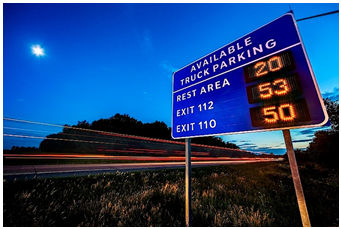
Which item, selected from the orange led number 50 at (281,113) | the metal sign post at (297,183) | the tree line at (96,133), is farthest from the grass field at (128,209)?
the tree line at (96,133)

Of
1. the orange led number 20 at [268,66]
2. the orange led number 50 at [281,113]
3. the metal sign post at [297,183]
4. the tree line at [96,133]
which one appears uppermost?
the tree line at [96,133]

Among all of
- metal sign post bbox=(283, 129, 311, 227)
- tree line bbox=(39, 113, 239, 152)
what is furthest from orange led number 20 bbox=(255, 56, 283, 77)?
tree line bbox=(39, 113, 239, 152)

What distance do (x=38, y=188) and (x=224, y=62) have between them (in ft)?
24.0

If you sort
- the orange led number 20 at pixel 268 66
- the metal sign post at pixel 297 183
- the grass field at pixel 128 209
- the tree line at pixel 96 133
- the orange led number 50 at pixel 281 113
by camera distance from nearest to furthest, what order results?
the metal sign post at pixel 297 183 → the orange led number 50 at pixel 281 113 → the orange led number 20 at pixel 268 66 → the grass field at pixel 128 209 → the tree line at pixel 96 133

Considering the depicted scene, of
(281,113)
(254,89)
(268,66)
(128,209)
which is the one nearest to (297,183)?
(281,113)

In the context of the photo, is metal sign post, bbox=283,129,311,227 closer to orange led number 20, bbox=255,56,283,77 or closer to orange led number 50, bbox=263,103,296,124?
orange led number 50, bbox=263,103,296,124

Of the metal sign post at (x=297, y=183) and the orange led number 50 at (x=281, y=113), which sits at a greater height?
the orange led number 50 at (x=281, y=113)

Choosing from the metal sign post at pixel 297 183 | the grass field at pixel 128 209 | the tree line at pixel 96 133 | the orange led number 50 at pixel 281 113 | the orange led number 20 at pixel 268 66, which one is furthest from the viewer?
the tree line at pixel 96 133

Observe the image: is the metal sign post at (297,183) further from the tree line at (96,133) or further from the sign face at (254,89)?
the tree line at (96,133)

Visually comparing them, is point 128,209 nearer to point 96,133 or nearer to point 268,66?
point 268,66

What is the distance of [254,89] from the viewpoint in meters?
2.90

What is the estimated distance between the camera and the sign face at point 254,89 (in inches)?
92.0

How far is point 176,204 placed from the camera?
5.18m

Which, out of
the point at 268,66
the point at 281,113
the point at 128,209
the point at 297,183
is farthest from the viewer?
the point at 128,209
